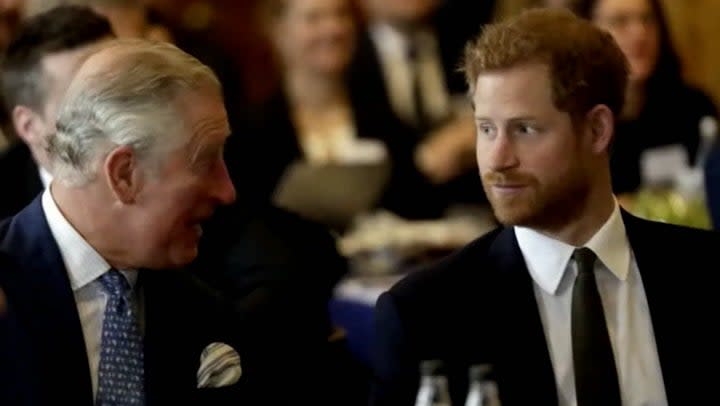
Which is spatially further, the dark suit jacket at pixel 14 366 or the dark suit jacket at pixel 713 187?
the dark suit jacket at pixel 713 187

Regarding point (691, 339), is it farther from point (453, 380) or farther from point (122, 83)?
point (122, 83)

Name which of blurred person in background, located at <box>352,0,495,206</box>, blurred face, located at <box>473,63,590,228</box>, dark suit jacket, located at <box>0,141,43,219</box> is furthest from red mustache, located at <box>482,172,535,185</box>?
blurred person in background, located at <box>352,0,495,206</box>

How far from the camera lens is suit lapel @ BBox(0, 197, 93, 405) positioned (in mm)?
2789

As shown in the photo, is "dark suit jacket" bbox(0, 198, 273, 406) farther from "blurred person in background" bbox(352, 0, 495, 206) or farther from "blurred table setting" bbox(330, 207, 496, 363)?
"blurred person in background" bbox(352, 0, 495, 206)

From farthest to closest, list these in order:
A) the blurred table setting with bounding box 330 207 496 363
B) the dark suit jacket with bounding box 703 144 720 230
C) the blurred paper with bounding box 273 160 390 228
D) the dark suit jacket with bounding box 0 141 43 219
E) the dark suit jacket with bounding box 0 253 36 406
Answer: the blurred paper with bounding box 273 160 390 228, the blurred table setting with bounding box 330 207 496 363, the dark suit jacket with bounding box 703 144 720 230, the dark suit jacket with bounding box 0 141 43 219, the dark suit jacket with bounding box 0 253 36 406

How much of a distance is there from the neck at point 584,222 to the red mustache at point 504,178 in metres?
0.11

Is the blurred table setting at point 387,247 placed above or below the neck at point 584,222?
below

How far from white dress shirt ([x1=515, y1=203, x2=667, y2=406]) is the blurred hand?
10.8 ft

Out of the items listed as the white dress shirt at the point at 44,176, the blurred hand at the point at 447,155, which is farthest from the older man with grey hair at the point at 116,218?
the blurred hand at the point at 447,155

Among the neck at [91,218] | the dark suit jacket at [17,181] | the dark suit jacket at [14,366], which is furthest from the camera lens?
the dark suit jacket at [17,181]

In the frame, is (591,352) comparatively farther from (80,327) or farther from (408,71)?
(408,71)

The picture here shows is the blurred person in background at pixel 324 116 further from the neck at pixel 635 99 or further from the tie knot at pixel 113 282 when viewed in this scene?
the tie knot at pixel 113 282

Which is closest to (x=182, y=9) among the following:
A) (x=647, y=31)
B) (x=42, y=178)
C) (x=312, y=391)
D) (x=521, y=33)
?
(x=647, y=31)

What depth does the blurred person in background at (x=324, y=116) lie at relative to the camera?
20.5 ft
